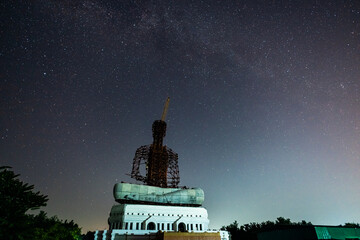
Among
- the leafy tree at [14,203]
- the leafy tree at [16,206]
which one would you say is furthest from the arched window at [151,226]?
the leafy tree at [14,203]

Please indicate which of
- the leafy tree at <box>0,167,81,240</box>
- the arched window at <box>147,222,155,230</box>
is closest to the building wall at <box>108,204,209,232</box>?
the arched window at <box>147,222,155,230</box>

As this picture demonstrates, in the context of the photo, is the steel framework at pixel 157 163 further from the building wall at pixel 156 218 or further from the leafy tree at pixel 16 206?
the leafy tree at pixel 16 206

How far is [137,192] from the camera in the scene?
55656mm

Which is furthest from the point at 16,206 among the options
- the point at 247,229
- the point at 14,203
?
the point at 247,229

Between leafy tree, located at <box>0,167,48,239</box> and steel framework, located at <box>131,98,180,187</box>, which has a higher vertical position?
steel framework, located at <box>131,98,180,187</box>

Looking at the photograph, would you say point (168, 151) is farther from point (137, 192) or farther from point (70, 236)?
point (70, 236)

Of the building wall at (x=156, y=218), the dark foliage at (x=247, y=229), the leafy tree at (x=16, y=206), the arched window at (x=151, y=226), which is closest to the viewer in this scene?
the leafy tree at (x=16, y=206)

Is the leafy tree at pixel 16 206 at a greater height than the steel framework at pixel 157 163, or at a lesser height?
lesser

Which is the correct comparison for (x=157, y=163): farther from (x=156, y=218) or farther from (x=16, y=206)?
(x=16, y=206)

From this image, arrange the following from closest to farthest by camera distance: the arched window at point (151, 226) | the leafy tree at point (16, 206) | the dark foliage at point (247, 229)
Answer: the leafy tree at point (16, 206) → the arched window at point (151, 226) → the dark foliage at point (247, 229)

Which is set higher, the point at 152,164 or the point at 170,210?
the point at 152,164

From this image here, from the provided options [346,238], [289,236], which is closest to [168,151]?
[289,236]

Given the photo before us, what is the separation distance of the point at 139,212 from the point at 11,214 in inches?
1422

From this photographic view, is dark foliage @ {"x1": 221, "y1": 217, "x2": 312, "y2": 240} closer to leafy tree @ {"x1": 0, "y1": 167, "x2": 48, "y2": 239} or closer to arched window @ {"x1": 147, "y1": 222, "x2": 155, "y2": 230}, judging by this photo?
arched window @ {"x1": 147, "y1": 222, "x2": 155, "y2": 230}
